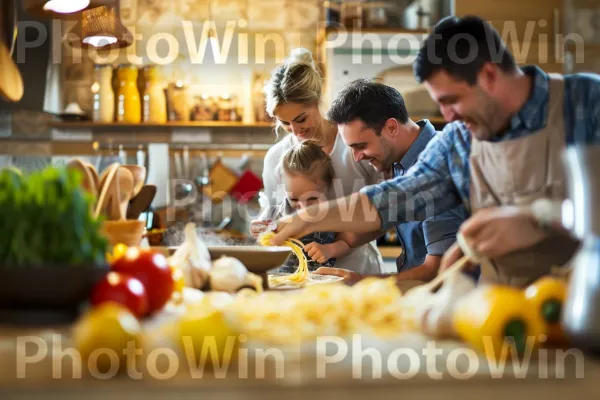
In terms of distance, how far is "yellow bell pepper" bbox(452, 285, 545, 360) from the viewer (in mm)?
896

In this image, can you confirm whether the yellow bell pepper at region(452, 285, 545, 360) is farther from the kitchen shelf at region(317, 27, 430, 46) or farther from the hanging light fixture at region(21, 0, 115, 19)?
the kitchen shelf at region(317, 27, 430, 46)

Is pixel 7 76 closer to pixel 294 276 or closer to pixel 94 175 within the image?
pixel 94 175

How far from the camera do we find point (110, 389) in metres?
0.76

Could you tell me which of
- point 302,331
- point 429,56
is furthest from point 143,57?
point 302,331

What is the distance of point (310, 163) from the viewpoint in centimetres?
272

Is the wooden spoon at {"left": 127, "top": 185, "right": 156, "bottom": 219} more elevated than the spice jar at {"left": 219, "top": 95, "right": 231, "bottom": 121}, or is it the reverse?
the spice jar at {"left": 219, "top": 95, "right": 231, "bottom": 121}

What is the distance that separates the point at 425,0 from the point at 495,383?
3.89 metres

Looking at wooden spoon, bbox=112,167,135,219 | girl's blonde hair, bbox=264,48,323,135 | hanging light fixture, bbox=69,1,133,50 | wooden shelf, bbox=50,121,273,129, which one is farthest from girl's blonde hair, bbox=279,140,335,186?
wooden shelf, bbox=50,121,273,129

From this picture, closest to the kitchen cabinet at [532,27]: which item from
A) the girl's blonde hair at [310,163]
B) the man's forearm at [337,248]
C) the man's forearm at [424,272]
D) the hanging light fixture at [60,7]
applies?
the girl's blonde hair at [310,163]

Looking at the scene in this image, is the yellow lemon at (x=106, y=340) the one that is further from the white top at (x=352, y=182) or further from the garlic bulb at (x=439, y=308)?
the white top at (x=352, y=182)

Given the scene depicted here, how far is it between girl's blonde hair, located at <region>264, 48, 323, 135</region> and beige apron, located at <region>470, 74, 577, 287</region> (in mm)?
1121

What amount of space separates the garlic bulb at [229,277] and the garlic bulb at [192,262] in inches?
0.9

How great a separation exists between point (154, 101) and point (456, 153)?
9.78 ft

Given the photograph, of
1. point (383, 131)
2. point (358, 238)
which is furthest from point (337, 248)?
point (383, 131)
